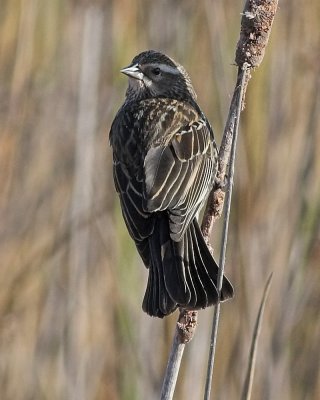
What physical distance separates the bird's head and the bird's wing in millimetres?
263

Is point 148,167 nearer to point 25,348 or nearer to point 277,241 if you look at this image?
point 277,241

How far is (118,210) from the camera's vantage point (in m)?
3.45

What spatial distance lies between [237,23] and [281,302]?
1.04 meters

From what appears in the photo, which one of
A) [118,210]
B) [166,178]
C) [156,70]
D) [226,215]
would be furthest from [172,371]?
[156,70]

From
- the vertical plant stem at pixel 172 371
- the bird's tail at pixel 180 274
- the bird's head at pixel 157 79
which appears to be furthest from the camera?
the bird's head at pixel 157 79

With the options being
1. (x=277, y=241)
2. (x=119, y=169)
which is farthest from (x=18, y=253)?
(x=277, y=241)

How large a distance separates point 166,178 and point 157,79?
2.56 ft

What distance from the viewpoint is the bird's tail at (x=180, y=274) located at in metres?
2.40

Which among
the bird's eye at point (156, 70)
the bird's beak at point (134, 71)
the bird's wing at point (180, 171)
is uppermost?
the bird's eye at point (156, 70)

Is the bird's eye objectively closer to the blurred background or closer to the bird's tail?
the blurred background

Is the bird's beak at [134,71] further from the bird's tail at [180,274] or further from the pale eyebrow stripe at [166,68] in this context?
the bird's tail at [180,274]

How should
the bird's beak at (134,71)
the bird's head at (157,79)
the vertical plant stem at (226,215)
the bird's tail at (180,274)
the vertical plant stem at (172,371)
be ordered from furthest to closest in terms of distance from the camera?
1. the bird's head at (157,79)
2. the bird's beak at (134,71)
3. the bird's tail at (180,274)
4. the vertical plant stem at (172,371)
5. the vertical plant stem at (226,215)

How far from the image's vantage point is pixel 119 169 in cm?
307

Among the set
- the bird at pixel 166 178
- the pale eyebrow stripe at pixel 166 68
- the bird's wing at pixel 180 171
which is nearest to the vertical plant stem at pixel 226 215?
the bird at pixel 166 178
